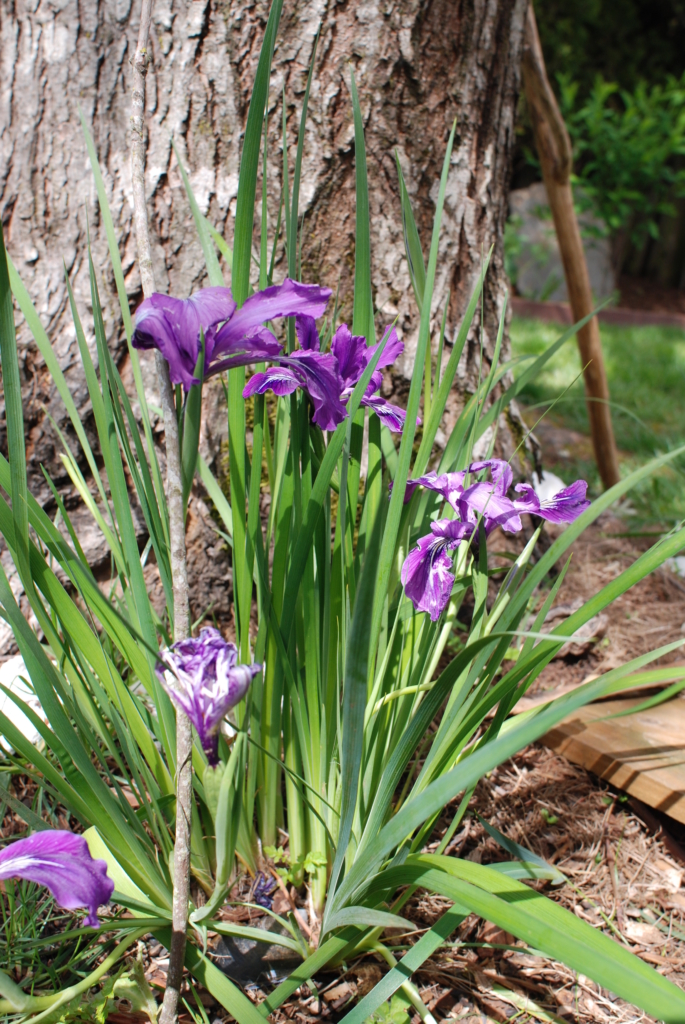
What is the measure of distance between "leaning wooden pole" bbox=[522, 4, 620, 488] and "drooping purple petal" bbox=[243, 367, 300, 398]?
1337 mm

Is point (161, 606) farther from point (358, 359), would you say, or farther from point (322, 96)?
point (322, 96)

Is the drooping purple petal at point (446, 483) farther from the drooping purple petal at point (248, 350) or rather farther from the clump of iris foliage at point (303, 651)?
the drooping purple petal at point (248, 350)

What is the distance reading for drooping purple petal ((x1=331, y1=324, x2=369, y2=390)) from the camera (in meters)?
0.80

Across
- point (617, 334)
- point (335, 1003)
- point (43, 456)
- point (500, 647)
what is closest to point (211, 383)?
point (43, 456)

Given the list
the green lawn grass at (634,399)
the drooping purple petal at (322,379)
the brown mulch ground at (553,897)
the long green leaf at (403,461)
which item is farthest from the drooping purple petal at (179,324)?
the green lawn grass at (634,399)

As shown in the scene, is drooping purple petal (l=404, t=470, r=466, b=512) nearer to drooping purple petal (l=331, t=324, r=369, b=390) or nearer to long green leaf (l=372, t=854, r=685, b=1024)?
drooping purple petal (l=331, t=324, r=369, b=390)

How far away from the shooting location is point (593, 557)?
204 centimetres

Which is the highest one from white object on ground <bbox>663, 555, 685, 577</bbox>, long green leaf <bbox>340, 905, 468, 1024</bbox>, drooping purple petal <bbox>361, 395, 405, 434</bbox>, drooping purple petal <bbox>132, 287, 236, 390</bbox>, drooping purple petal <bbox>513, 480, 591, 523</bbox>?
drooping purple petal <bbox>132, 287, 236, 390</bbox>

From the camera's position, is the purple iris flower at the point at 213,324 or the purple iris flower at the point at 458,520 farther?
the purple iris flower at the point at 458,520

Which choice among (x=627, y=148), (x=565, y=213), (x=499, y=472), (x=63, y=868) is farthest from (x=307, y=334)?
(x=627, y=148)

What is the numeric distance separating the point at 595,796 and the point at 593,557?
93 centimetres

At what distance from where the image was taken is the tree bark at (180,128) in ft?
4.11

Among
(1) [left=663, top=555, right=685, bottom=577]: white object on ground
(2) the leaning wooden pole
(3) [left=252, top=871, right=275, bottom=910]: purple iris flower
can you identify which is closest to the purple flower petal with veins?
(3) [left=252, top=871, right=275, bottom=910]: purple iris flower

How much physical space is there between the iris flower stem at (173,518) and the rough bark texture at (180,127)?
26.9 inches
